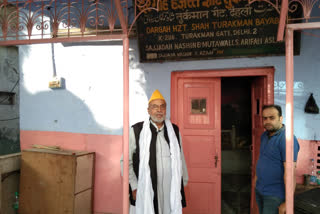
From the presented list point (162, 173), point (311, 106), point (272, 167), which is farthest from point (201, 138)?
point (311, 106)

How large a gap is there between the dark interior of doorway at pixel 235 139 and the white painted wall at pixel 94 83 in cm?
316

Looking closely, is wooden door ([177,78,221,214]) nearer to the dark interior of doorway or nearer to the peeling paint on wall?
the dark interior of doorway

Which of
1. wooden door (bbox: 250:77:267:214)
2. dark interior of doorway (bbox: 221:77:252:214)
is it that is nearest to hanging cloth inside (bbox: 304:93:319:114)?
wooden door (bbox: 250:77:267:214)

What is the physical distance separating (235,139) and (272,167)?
Result: 5.97 m

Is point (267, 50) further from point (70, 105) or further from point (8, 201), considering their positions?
point (8, 201)

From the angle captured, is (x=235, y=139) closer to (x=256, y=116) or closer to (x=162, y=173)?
(x=256, y=116)

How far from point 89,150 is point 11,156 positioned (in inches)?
48.7

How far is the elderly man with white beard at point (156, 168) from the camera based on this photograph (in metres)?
2.73

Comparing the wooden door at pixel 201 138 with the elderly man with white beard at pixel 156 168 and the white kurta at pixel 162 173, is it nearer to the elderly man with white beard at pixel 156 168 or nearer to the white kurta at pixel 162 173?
the elderly man with white beard at pixel 156 168

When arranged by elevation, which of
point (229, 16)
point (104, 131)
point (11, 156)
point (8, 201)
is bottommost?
point (8, 201)

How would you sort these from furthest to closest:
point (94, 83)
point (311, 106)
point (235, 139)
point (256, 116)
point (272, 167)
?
point (235, 139) → point (94, 83) → point (256, 116) → point (311, 106) → point (272, 167)

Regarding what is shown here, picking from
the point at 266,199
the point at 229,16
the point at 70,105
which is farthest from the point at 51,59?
the point at 266,199

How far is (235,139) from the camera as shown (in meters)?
8.40

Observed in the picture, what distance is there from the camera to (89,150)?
4320 mm
